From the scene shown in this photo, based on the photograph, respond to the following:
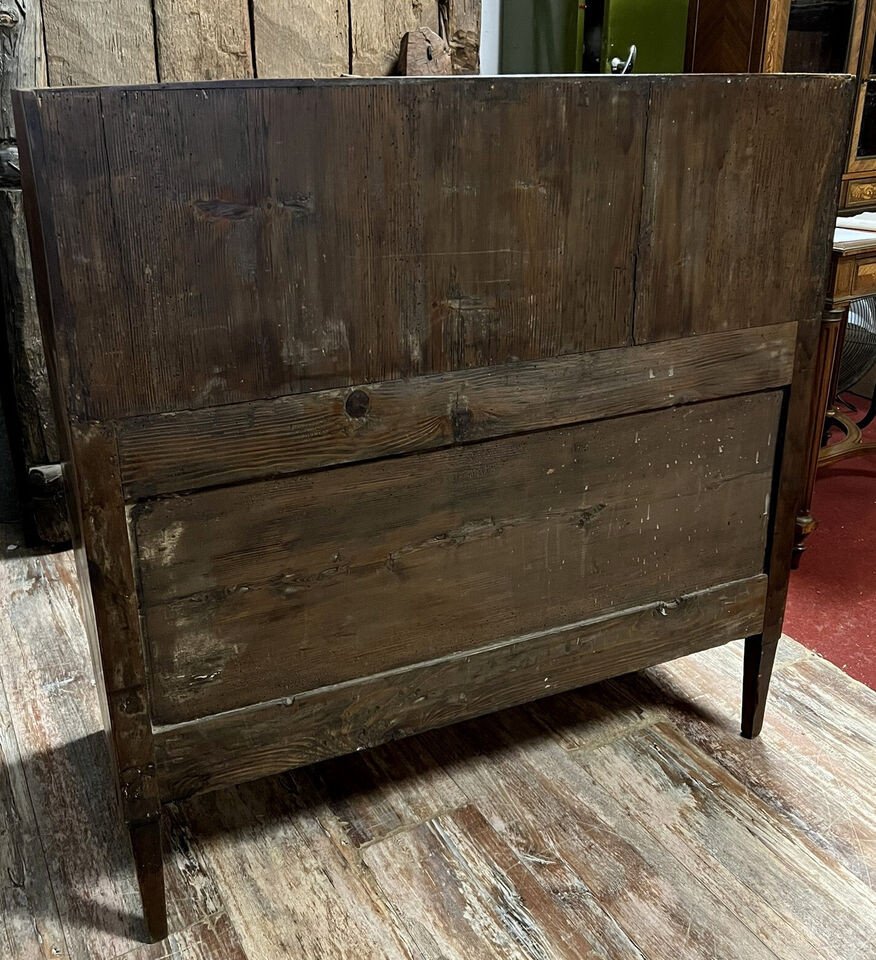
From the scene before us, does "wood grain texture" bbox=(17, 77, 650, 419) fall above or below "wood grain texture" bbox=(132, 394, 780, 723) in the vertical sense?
above

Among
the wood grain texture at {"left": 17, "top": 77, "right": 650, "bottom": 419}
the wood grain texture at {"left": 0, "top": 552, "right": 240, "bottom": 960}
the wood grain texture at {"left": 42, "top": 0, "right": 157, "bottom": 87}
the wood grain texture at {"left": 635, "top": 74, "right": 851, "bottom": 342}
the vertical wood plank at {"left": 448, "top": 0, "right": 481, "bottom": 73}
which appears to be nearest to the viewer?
the wood grain texture at {"left": 17, "top": 77, "right": 650, "bottom": 419}

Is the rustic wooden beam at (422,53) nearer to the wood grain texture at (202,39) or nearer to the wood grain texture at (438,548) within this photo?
the wood grain texture at (202,39)

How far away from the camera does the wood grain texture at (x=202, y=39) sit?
5.91 feet

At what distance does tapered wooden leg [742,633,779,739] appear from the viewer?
1.54 m

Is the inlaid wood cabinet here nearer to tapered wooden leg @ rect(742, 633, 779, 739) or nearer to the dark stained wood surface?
the dark stained wood surface

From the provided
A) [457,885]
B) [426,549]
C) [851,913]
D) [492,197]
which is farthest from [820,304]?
[457,885]

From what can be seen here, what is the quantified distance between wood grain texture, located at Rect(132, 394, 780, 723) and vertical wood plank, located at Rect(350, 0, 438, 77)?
3.52 feet

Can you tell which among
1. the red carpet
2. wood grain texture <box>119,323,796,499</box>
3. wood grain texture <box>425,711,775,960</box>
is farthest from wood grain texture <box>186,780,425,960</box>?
the red carpet

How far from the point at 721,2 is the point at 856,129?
48 cm

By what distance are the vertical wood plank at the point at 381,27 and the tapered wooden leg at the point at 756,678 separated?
130 cm

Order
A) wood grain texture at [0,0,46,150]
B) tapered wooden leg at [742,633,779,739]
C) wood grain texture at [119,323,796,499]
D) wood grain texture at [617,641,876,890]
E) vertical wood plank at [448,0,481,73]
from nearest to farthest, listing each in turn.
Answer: wood grain texture at [119,323,796,499], wood grain texture at [617,641,876,890], tapered wooden leg at [742,633,779,739], wood grain texture at [0,0,46,150], vertical wood plank at [448,0,481,73]

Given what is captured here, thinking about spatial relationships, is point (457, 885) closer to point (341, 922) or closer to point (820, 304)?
point (341, 922)

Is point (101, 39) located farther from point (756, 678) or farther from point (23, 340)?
point (756, 678)

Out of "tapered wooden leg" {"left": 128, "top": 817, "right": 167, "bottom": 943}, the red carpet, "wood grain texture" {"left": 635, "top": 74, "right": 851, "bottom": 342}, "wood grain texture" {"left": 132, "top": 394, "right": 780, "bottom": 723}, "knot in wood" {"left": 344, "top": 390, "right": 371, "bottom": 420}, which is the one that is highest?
"wood grain texture" {"left": 635, "top": 74, "right": 851, "bottom": 342}
